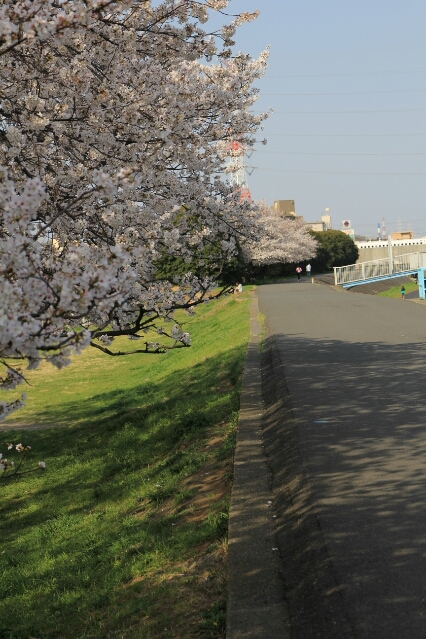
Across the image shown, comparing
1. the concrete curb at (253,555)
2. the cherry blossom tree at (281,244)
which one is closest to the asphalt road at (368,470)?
the concrete curb at (253,555)

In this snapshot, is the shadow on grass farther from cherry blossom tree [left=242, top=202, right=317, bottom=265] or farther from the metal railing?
cherry blossom tree [left=242, top=202, right=317, bottom=265]

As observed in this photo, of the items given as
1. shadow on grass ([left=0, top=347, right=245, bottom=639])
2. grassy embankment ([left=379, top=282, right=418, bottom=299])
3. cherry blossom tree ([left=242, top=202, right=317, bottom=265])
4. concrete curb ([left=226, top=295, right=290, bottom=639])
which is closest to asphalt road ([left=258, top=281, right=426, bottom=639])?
concrete curb ([left=226, top=295, right=290, bottom=639])

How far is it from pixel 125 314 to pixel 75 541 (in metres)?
Result: 2.79

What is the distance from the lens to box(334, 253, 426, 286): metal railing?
53344mm

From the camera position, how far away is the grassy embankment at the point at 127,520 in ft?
18.3

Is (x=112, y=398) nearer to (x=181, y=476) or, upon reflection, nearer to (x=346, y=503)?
(x=181, y=476)

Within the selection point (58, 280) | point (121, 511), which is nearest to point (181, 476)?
point (121, 511)

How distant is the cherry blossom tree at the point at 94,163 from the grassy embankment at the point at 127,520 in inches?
61.7

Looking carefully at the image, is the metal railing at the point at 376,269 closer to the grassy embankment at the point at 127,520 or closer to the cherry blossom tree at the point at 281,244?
the cherry blossom tree at the point at 281,244

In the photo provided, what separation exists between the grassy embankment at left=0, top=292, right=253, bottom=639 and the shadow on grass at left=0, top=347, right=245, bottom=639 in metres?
0.02

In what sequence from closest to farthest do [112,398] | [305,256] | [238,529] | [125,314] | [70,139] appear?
[238,529], [70,139], [125,314], [112,398], [305,256]

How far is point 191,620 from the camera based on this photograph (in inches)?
195

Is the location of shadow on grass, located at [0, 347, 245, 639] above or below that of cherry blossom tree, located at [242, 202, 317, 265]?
below

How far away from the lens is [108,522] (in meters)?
9.07
